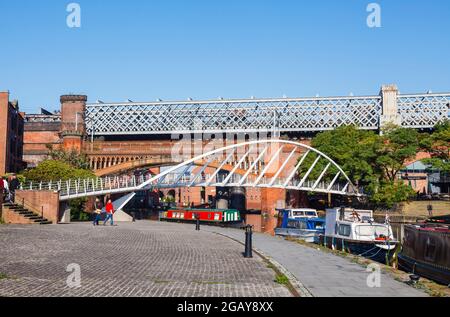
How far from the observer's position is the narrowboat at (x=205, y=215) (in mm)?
59406

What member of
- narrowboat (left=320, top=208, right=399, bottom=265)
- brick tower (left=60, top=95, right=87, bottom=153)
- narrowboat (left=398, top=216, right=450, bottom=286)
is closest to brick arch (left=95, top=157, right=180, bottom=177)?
brick tower (left=60, top=95, right=87, bottom=153)

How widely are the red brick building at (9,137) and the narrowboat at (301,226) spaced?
44.5 meters

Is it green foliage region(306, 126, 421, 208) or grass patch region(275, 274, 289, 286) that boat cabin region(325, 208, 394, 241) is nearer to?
grass patch region(275, 274, 289, 286)

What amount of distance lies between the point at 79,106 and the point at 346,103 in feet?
199

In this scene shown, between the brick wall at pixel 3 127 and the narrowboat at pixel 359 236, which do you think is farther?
the brick wall at pixel 3 127

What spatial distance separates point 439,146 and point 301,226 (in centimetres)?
3867

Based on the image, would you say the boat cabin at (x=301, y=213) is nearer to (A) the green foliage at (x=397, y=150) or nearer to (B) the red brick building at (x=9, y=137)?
(A) the green foliage at (x=397, y=150)

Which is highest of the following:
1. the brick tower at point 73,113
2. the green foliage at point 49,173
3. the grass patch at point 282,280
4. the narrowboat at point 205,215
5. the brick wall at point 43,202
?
the brick tower at point 73,113

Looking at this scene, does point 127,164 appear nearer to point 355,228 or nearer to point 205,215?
point 205,215

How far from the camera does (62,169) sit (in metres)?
53.6

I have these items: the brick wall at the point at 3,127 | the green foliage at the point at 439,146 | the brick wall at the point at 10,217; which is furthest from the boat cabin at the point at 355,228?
the brick wall at the point at 3,127

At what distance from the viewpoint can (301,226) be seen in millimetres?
44562

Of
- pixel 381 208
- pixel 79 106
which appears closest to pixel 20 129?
pixel 79 106

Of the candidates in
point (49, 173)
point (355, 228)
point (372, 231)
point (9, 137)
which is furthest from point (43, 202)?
point (9, 137)
